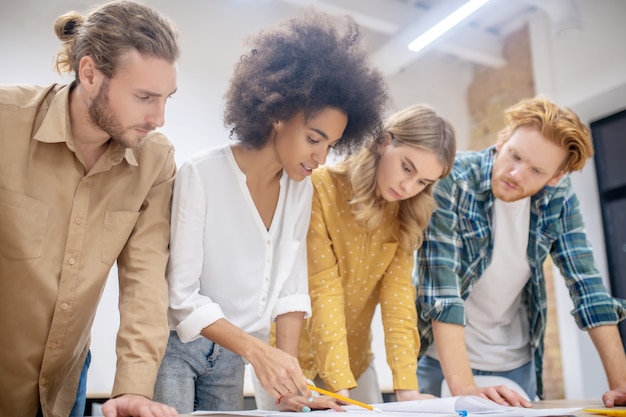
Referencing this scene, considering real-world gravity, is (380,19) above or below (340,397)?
above

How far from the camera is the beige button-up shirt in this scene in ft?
3.76

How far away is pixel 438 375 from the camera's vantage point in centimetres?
176

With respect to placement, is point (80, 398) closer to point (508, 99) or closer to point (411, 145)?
point (411, 145)

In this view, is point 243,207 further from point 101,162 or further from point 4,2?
point 4,2

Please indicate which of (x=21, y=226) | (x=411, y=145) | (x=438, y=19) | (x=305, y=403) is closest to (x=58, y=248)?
(x=21, y=226)

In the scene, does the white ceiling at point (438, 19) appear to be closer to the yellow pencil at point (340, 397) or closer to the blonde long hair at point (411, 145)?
the blonde long hair at point (411, 145)

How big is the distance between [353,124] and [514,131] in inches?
22.6

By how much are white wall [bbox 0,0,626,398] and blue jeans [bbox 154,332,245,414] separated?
2.44 meters

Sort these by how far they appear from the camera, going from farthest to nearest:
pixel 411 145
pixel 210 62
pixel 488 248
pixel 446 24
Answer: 1. pixel 210 62
2. pixel 446 24
3. pixel 488 248
4. pixel 411 145

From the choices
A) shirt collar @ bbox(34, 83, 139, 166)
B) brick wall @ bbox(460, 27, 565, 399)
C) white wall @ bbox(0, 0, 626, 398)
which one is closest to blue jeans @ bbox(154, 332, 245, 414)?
shirt collar @ bbox(34, 83, 139, 166)

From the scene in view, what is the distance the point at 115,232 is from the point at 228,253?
239 millimetres

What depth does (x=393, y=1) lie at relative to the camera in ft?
14.4

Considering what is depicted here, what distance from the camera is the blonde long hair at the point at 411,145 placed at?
Result: 1521mm

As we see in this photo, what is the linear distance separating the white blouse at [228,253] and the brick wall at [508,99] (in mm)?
3257
